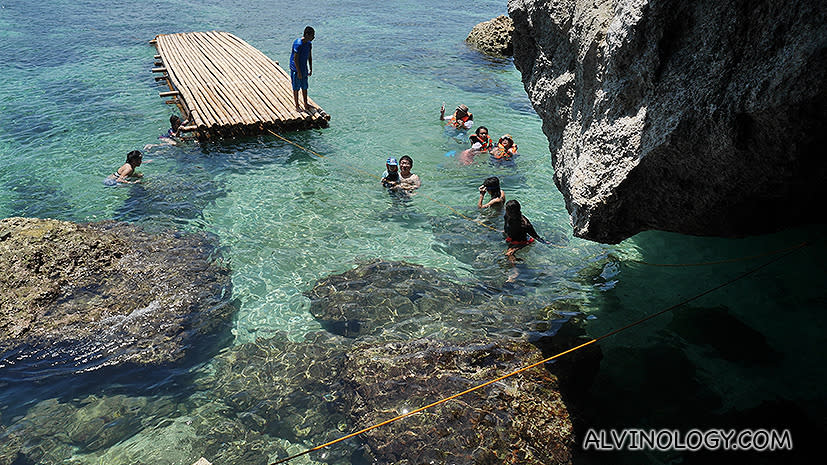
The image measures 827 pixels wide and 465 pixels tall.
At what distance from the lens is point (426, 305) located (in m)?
7.54

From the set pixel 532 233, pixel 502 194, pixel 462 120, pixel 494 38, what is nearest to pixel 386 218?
pixel 502 194

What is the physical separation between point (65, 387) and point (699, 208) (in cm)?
749

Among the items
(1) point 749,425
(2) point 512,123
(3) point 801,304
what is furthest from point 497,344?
(2) point 512,123

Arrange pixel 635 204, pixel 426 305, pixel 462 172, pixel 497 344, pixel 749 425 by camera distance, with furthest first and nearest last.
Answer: pixel 462 172 < pixel 426 305 < pixel 497 344 < pixel 749 425 < pixel 635 204

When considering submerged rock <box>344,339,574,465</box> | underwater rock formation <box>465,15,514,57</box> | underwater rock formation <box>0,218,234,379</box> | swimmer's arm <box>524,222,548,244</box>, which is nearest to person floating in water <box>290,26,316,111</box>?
underwater rock formation <box>0,218,234,379</box>

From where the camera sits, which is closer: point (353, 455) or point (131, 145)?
point (353, 455)

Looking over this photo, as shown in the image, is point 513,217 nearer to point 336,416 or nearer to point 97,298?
point 336,416

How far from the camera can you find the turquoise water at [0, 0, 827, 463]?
6.21 metres

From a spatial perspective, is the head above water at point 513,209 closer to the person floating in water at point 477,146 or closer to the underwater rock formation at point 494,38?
the person floating in water at point 477,146

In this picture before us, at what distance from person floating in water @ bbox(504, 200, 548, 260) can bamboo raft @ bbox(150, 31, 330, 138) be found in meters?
7.12

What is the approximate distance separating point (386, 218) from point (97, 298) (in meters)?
5.16

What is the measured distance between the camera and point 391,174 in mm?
11008

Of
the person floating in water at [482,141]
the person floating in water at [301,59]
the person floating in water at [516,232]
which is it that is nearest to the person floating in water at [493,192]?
the person floating in water at [516,232]

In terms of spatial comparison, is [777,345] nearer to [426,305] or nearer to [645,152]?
[645,152]
